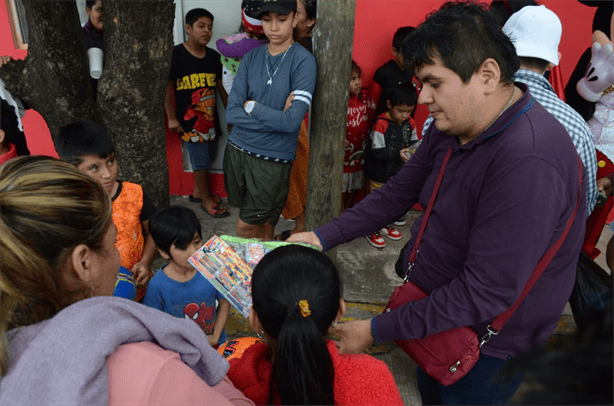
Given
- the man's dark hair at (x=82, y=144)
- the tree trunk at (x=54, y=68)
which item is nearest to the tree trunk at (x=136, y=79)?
the tree trunk at (x=54, y=68)

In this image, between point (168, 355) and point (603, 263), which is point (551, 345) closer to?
point (168, 355)

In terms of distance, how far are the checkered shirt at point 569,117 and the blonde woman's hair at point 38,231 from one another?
178cm

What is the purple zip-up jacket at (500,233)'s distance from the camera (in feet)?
3.94

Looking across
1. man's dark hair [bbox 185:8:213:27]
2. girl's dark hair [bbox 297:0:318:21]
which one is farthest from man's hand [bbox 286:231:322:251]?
man's dark hair [bbox 185:8:213:27]

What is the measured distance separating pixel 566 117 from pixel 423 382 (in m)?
1.32

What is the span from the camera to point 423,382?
1855 mm

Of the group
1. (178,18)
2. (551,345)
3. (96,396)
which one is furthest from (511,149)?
(178,18)

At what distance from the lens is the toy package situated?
163 cm

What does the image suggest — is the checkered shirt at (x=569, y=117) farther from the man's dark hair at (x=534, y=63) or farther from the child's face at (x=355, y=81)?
the child's face at (x=355, y=81)

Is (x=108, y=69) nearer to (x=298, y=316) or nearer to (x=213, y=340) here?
(x=213, y=340)

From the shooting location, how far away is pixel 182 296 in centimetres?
210

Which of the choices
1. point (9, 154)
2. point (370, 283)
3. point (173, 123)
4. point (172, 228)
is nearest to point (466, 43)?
point (172, 228)

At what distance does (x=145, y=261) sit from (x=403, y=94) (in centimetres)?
269

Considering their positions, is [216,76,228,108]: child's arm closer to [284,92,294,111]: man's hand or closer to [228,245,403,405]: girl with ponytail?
[284,92,294,111]: man's hand
